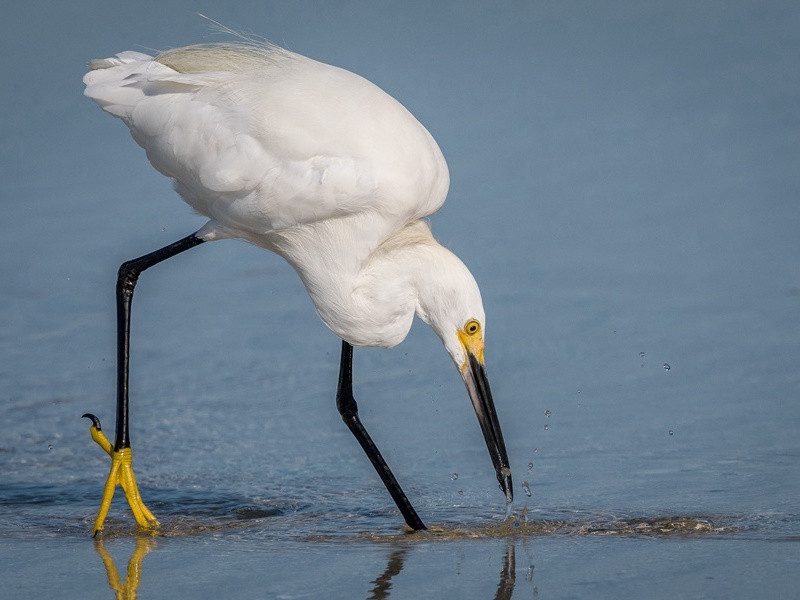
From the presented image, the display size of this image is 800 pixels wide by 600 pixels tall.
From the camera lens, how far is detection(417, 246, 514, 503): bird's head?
4176mm

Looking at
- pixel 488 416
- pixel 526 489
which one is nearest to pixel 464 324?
pixel 488 416

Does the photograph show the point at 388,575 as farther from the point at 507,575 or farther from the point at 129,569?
the point at 129,569

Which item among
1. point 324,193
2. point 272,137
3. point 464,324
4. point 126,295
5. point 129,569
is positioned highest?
point 272,137

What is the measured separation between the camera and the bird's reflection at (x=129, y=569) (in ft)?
11.4

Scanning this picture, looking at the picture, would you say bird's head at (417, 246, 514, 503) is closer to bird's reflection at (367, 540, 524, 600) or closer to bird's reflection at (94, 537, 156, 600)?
bird's reflection at (367, 540, 524, 600)

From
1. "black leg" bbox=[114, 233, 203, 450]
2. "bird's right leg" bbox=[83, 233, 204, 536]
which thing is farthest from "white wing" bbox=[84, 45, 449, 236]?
"bird's right leg" bbox=[83, 233, 204, 536]

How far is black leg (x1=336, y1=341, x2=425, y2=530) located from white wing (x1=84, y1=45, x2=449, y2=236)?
2.24 feet

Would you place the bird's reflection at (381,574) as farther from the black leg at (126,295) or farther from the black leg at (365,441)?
the black leg at (126,295)

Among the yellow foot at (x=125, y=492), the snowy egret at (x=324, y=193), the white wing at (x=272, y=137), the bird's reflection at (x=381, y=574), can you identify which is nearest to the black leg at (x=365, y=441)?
the snowy egret at (x=324, y=193)

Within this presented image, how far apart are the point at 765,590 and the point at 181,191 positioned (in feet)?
8.92

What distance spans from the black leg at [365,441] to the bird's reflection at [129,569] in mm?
820

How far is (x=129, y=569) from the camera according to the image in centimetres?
372

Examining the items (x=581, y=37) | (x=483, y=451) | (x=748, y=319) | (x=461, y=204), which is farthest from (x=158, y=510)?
(x=581, y=37)

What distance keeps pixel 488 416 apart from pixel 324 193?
95 cm
